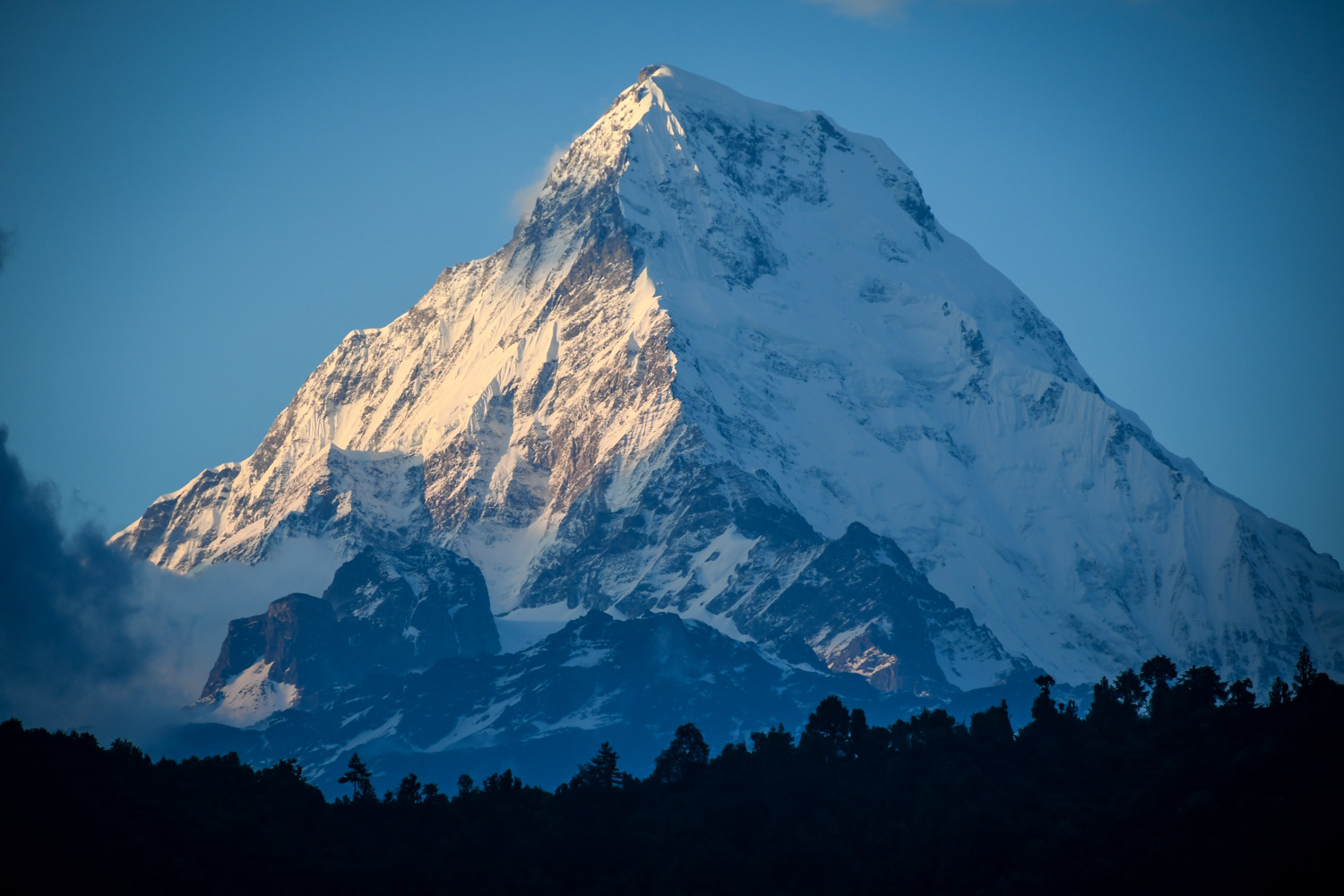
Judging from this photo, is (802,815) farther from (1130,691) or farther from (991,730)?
(1130,691)

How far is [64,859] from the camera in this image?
470 feet

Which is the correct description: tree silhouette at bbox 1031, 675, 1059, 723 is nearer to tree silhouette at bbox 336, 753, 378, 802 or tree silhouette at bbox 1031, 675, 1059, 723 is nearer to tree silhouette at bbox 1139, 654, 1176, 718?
tree silhouette at bbox 1139, 654, 1176, 718

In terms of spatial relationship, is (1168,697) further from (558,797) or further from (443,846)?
(443,846)

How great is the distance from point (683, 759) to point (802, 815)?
61.8 feet

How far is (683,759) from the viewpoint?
18525 cm

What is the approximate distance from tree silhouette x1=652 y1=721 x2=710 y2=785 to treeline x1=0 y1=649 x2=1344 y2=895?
20cm

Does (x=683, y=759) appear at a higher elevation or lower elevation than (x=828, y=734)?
lower

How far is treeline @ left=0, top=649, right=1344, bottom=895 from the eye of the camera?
5709 inches

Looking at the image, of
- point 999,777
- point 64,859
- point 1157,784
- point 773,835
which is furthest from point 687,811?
point 64,859

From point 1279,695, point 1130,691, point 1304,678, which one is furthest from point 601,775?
point 1304,678

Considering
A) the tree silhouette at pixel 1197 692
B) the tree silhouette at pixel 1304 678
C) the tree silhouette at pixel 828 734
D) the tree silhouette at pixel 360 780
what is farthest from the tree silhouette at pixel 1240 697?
the tree silhouette at pixel 360 780

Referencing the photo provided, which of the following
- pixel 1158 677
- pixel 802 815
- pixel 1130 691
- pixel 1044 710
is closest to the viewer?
pixel 802 815

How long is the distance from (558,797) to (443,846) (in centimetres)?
1956

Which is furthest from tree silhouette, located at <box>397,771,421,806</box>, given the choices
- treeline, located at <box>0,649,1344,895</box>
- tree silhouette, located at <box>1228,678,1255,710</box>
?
tree silhouette, located at <box>1228,678,1255,710</box>
